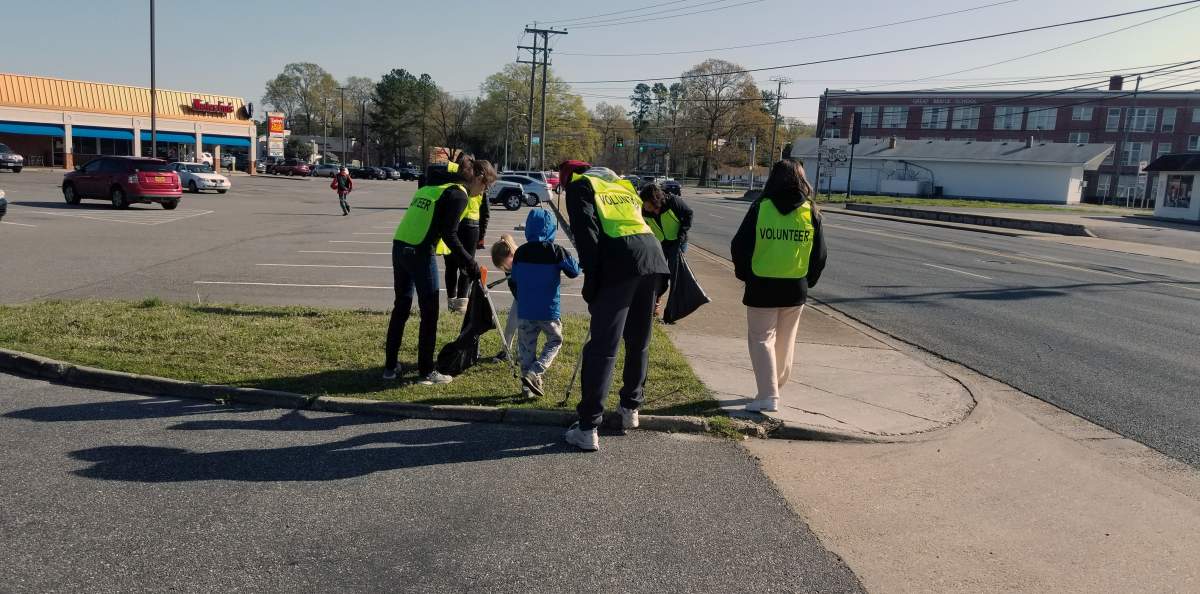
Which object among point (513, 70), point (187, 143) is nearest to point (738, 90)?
point (513, 70)

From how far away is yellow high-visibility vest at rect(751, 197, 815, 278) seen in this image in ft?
19.5

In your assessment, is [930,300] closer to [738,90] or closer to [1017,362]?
[1017,362]

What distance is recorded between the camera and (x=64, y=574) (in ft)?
11.4

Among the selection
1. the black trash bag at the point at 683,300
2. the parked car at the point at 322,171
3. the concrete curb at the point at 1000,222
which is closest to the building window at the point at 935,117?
the concrete curb at the point at 1000,222

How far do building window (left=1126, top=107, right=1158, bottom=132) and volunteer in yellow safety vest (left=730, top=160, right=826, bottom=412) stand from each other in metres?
91.0

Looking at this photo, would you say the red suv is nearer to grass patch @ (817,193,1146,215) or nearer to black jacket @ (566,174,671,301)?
black jacket @ (566,174,671,301)

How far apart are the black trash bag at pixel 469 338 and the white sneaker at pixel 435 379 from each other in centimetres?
9

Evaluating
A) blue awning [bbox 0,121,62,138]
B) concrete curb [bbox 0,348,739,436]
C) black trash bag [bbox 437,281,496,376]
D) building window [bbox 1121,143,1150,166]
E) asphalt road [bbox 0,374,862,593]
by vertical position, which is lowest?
asphalt road [bbox 0,374,862,593]

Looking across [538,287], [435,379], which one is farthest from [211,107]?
[538,287]

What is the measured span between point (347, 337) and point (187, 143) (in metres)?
65.7

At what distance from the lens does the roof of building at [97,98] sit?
181 ft

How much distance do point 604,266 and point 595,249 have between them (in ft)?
0.40

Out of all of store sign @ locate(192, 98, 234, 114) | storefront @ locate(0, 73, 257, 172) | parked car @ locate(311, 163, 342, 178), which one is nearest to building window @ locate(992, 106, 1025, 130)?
parked car @ locate(311, 163, 342, 178)

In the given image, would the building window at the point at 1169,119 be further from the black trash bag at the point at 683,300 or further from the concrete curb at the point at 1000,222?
the black trash bag at the point at 683,300
